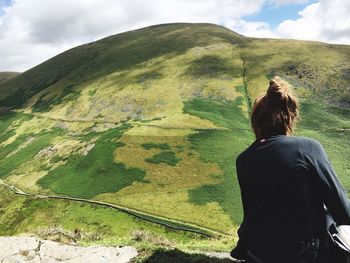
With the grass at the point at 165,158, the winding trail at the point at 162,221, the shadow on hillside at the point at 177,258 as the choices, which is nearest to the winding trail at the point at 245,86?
the grass at the point at 165,158

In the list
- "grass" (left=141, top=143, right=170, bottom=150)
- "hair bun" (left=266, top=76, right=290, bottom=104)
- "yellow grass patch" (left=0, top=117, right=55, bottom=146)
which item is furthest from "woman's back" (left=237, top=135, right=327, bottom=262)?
"yellow grass patch" (left=0, top=117, right=55, bottom=146)

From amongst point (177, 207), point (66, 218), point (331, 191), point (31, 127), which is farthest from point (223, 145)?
point (331, 191)

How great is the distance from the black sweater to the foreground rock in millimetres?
6683

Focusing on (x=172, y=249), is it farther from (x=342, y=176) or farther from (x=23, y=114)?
(x=23, y=114)

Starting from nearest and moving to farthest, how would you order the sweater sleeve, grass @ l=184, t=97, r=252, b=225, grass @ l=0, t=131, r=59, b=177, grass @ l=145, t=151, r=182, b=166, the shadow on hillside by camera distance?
1. the sweater sleeve
2. the shadow on hillside
3. grass @ l=184, t=97, r=252, b=225
4. grass @ l=145, t=151, r=182, b=166
5. grass @ l=0, t=131, r=59, b=177

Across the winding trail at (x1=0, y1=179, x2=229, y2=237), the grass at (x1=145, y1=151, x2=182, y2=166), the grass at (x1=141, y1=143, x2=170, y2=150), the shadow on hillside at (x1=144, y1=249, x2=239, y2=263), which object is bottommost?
the winding trail at (x1=0, y1=179, x2=229, y2=237)

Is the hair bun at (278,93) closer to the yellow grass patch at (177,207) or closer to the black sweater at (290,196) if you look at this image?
the black sweater at (290,196)

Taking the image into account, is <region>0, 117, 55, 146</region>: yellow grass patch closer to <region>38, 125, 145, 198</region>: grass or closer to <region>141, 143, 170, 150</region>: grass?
<region>38, 125, 145, 198</region>: grass

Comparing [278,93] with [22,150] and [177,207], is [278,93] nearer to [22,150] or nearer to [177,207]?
[177,207]

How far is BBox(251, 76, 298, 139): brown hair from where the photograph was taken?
21.9 feet

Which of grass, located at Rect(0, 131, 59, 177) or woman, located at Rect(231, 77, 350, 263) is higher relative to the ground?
woman, located at Rect(231, 77, 350, 263)

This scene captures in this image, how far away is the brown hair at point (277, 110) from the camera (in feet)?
21.9

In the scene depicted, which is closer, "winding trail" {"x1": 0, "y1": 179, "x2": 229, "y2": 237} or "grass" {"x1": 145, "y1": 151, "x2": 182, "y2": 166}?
"winding trail" {"x1": 0, "y1": 179, "x2": 229, "y2": 237}

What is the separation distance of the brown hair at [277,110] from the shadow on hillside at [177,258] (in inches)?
232
